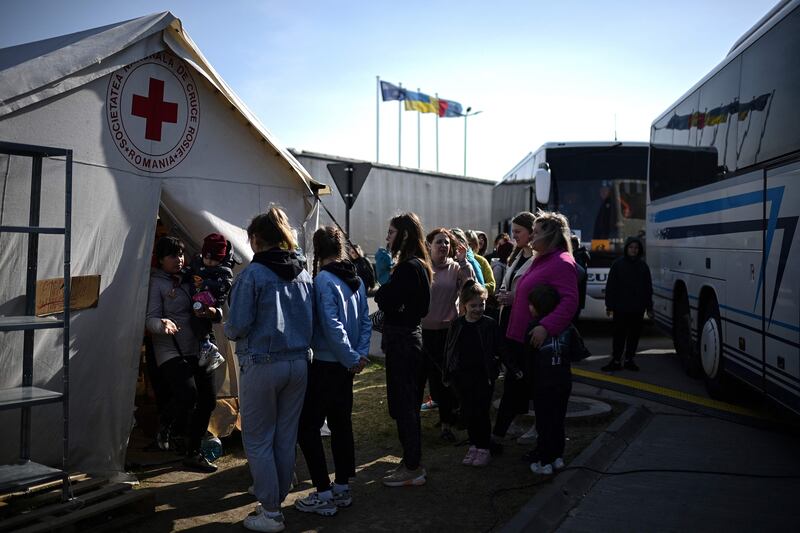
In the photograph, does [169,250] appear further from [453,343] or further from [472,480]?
[472,480]

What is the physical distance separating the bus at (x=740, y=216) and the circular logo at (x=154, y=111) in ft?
16.3

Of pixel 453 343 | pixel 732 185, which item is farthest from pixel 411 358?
pixel 732 185

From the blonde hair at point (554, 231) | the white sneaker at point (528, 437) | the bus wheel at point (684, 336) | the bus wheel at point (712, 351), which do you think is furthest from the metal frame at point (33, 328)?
the bus wheel at point (684, 336)

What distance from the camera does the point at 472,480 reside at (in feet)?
18.5

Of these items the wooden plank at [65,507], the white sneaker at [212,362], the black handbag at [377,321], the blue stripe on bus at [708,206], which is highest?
the blue stripe on bus at [708,206]

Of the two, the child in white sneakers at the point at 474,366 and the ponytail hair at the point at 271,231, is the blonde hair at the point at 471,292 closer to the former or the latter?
the child in white sneakers at the point at 474,366

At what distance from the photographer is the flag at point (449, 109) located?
4434 centimetres

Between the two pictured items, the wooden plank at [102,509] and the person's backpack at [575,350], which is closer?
the wooden plank at [102,509]

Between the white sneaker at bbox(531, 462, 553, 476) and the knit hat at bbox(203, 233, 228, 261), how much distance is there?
2.88 m

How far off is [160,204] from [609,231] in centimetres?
886

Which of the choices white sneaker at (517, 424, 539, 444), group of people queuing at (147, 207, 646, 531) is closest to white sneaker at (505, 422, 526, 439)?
white sneaker at (517, 424, 539, 444)

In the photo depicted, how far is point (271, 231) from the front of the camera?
4.68m

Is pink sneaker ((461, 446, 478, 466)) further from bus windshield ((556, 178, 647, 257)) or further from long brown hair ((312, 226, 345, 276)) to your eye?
bus windshield ((556, 178, 647, 257))

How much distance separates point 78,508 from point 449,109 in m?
42.1
